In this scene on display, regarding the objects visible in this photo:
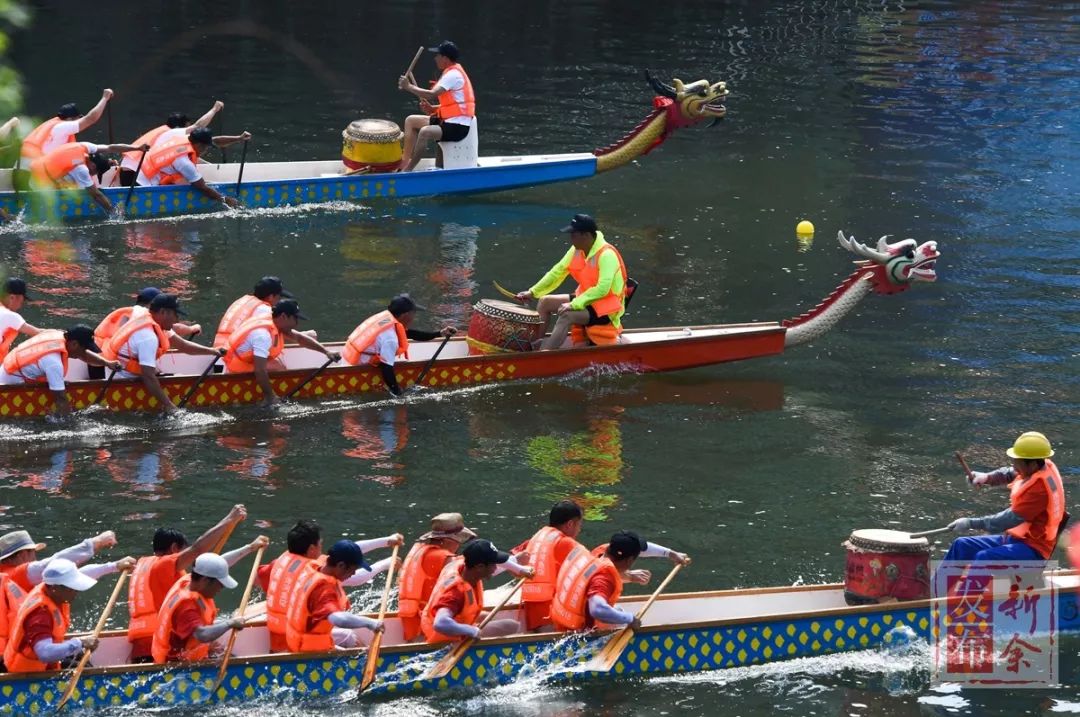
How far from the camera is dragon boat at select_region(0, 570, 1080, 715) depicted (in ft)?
42.5

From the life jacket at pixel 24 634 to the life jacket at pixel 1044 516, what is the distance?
7595mm

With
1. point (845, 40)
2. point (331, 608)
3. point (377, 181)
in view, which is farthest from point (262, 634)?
point (845, 40)

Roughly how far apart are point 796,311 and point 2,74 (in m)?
17.4

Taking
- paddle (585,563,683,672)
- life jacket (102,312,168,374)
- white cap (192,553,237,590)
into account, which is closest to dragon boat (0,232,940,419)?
life jacket (102,312,168,374)

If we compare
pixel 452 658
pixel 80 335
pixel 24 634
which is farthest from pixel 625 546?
pixel 80 335

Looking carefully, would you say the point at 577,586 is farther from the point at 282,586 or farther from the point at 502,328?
the point at 502,328

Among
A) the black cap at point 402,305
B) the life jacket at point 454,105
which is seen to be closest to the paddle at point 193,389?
the black cap at point 402,305

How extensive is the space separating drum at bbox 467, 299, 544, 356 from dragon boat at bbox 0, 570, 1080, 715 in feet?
19.7

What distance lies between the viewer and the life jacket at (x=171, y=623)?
13.0 meters

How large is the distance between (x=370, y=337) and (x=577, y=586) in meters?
6.64

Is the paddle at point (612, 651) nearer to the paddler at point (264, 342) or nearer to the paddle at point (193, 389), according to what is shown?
the paddler at point (264, 342)

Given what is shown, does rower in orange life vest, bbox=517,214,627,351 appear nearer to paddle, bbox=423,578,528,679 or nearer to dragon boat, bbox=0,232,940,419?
dragon boat, bbox=0,232,940,419

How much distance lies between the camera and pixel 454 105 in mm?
27359

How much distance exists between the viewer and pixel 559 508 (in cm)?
1413
